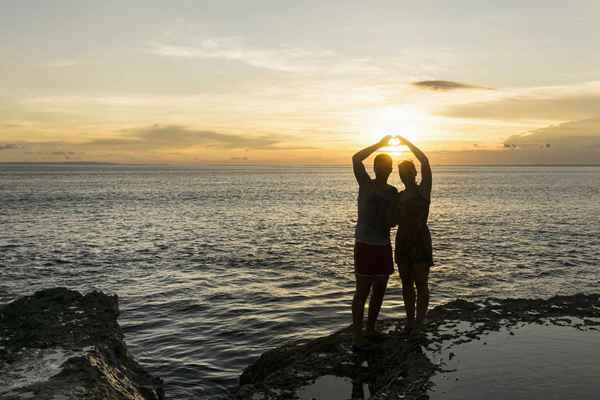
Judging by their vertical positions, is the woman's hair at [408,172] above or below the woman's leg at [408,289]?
above

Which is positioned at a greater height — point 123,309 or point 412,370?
point 412,370

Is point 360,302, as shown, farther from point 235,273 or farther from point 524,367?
point 235,273

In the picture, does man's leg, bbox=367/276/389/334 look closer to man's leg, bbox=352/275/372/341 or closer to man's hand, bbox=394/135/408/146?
man's leg, bbox=352/275/372/341

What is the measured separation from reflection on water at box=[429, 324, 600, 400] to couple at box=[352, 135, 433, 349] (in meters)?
1.30

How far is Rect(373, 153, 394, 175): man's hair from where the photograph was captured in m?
7.17

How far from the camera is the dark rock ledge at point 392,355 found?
6.24 m

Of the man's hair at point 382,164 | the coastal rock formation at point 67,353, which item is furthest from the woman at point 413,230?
the coastal rock formation at point 67,353

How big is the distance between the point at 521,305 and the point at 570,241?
18.4 meters

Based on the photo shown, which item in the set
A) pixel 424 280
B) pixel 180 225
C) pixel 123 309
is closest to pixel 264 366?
pixel 424 280

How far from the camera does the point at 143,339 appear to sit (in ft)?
35.1

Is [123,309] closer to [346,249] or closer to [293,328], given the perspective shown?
[293,328]

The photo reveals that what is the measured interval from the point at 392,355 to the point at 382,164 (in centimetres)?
275

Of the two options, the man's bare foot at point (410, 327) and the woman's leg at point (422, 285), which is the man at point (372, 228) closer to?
the woman's leg at point (422, 285)

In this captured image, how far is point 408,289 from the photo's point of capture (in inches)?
318
